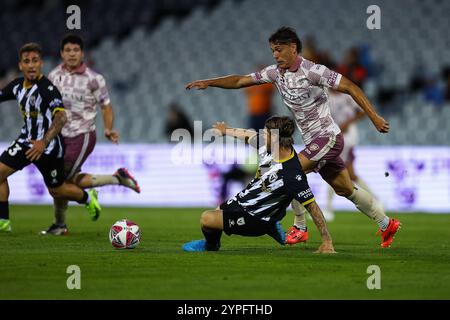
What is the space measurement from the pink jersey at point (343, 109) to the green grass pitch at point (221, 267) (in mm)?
2459

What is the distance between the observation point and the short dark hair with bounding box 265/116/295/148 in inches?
328

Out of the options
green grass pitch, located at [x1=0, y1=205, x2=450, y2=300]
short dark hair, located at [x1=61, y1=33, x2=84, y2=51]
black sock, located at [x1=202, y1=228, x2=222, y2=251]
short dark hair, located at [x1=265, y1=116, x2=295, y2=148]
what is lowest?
green grass pitch, located at [x1=0, y1=205, x2=450, y2=300]

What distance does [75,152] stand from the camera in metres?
11.0

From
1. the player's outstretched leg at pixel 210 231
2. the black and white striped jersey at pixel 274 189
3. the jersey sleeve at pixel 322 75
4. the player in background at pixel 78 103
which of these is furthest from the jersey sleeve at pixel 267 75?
the player in background at pixel 78 103

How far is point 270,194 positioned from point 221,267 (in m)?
1.06

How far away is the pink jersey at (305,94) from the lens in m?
8.95

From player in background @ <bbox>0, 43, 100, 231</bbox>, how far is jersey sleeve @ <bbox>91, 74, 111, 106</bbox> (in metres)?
0.95

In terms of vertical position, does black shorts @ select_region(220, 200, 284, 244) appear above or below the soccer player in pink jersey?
below

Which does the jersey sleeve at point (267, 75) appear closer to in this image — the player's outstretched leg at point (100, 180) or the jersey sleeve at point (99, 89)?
the jersey sleeve at point (99, 89)

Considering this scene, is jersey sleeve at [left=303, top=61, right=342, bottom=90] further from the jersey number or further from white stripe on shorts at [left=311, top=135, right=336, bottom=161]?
the jersey number

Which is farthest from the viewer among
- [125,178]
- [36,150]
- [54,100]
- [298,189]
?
[125,178]

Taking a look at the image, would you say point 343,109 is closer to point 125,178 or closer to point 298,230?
point 125,178

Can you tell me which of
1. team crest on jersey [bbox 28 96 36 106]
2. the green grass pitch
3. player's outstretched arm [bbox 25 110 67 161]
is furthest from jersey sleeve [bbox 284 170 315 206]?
team crest on jersey [bbox 28 96 36 106]

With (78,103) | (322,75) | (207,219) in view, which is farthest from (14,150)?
(322,75)
